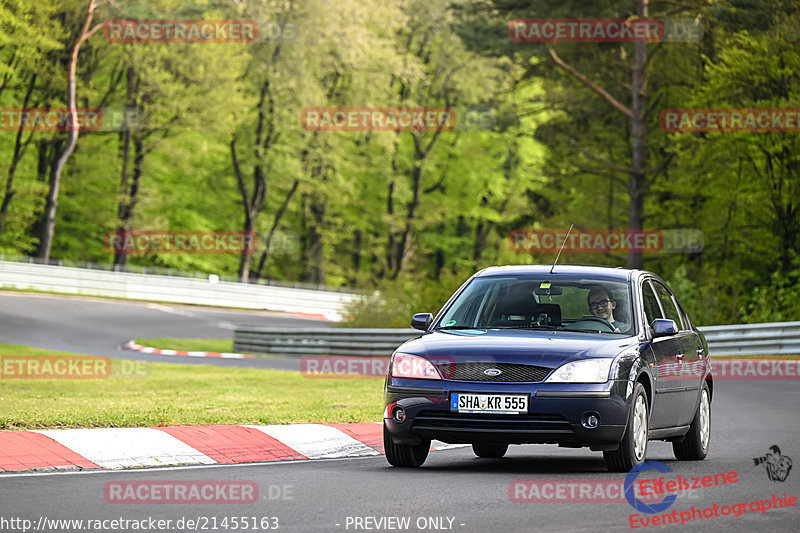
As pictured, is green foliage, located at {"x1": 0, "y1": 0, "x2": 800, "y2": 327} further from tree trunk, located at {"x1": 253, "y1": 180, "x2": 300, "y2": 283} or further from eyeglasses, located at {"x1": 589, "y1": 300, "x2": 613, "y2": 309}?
eyeglasses, located at {"x1": 589, "y1": 300, "x2": 613, "y2": 309}

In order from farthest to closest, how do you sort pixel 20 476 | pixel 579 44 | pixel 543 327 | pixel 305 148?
pixel 305 148, pixel 579 44, pixel 543 327, pixel 20 476

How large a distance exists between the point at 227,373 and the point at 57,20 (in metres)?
35.1

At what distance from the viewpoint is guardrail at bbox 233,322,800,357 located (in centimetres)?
2761

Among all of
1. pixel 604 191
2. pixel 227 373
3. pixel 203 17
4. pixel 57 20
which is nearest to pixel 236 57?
pixel 203 17

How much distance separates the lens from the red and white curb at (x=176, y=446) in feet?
33.4

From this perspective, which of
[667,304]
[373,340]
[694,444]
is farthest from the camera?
[373,340]

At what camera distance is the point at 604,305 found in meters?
11.1

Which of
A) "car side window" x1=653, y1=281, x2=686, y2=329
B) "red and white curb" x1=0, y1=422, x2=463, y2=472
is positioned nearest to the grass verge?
"red and white curb" x1=0, y1=422, x2=463, y2=472

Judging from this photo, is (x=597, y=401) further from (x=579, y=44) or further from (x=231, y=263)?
(x=231, y=263)

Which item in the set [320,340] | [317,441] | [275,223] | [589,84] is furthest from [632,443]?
[275,223]

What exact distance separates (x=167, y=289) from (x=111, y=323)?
14.4 m

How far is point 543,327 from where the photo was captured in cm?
1088

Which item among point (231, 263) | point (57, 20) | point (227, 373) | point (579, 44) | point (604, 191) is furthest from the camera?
point (231, 263)

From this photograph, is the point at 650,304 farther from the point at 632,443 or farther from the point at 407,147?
the point at 407,147
